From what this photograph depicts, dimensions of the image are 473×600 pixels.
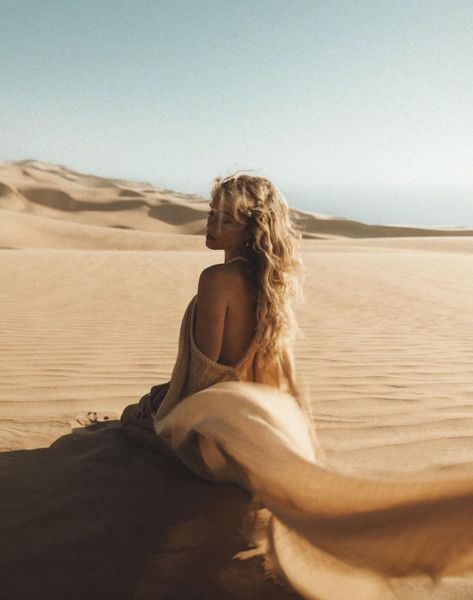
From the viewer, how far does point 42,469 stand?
2.41m

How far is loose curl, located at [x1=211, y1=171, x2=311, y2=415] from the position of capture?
217cm

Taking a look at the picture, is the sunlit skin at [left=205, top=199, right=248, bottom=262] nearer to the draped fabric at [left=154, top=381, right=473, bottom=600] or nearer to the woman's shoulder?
the woman's shoulder

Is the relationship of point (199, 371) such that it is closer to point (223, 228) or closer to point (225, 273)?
point (225, 273)

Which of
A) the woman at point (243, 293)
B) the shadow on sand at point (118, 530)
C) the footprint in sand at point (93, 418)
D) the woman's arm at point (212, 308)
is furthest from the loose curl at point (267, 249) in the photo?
the footprint in sand at point (93, 418)

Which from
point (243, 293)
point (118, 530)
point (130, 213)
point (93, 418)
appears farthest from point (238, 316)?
point (130, 213)

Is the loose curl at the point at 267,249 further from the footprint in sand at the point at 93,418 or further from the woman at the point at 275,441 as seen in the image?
the footprint in sand at the point at 93,418

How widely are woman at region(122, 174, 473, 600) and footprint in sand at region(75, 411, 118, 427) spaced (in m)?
0.39

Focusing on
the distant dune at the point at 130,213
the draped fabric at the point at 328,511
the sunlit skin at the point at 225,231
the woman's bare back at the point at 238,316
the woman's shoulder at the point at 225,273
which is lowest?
the draped fabric at the point at 328,511

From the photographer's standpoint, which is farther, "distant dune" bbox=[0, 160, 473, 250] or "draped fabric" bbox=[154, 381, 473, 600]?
"distant dune" bbox=[0, 160, 473, 250]

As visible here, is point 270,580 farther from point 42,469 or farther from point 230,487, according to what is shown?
point 42,469

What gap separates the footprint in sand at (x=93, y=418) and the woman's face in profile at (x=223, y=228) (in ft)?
4.48

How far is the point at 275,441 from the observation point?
64.3 inches

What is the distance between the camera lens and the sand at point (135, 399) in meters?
1.72

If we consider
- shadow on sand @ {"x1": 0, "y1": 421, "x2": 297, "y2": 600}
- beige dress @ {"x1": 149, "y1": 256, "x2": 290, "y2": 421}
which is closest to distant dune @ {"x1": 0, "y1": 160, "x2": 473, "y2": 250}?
beige dress @ {"x1": 149, "y1": 256, "x2": 290, "y2": 421}
